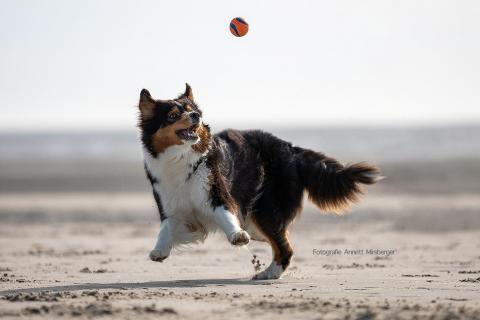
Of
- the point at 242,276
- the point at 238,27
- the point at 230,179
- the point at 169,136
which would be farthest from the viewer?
the point at 238,27

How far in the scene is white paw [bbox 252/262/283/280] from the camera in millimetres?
10094

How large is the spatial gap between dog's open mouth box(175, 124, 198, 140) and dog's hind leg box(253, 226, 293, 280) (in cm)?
146

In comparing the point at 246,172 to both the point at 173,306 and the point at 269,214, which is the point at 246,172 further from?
the point at 173,306

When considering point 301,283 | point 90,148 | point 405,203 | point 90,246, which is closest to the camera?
point 301,283

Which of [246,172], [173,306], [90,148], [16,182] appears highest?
[90,148]

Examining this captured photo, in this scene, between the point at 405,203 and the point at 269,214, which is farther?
the point at 405,203

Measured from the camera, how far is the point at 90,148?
71438 millimetres

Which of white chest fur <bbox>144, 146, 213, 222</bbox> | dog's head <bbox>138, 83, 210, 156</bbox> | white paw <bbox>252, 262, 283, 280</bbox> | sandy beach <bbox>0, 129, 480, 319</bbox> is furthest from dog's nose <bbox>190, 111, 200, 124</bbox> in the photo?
white paw <bbox>252, 262, 283, 280</bbox>

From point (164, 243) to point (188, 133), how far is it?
1164 millimetres

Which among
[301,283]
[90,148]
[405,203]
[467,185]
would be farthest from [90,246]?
[90,148]

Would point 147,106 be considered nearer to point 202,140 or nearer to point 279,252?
point 202,140

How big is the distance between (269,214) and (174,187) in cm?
123

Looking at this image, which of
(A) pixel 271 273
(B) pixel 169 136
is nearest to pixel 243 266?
(A) pixel 271 273

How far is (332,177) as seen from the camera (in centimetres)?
1080
